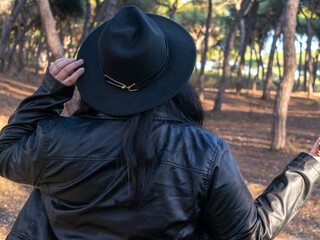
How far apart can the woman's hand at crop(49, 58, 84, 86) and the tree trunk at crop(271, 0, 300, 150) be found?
818 cm

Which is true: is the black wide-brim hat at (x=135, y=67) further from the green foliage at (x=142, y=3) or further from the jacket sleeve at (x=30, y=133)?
the green foliage at (x=142, y=3)

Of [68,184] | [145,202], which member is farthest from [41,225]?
[145,202]

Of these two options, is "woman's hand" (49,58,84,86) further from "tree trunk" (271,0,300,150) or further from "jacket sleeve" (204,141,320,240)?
"tree trunk" (271,0,300,150)

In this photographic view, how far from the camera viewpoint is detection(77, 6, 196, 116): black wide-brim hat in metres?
1.32

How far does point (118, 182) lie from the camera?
51.3 inches

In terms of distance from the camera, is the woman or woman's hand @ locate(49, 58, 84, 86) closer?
the woman

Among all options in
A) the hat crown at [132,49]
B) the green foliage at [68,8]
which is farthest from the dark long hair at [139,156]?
the green foliage at [68,8]

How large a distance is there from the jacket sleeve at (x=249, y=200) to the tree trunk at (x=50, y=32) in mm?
6621

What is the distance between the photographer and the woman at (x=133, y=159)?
1.28 metres

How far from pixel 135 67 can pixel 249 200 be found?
535 millimetres

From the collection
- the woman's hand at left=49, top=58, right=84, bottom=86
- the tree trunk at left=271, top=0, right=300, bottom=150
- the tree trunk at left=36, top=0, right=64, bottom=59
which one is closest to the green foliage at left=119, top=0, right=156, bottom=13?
the tree trunk at left=271, top=0, right=300, bottom=150

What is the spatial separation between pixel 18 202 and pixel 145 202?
4.25 meters

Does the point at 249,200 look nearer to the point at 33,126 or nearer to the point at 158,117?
the point at 158,117

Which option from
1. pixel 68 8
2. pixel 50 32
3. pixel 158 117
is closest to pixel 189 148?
pixel 158 117
